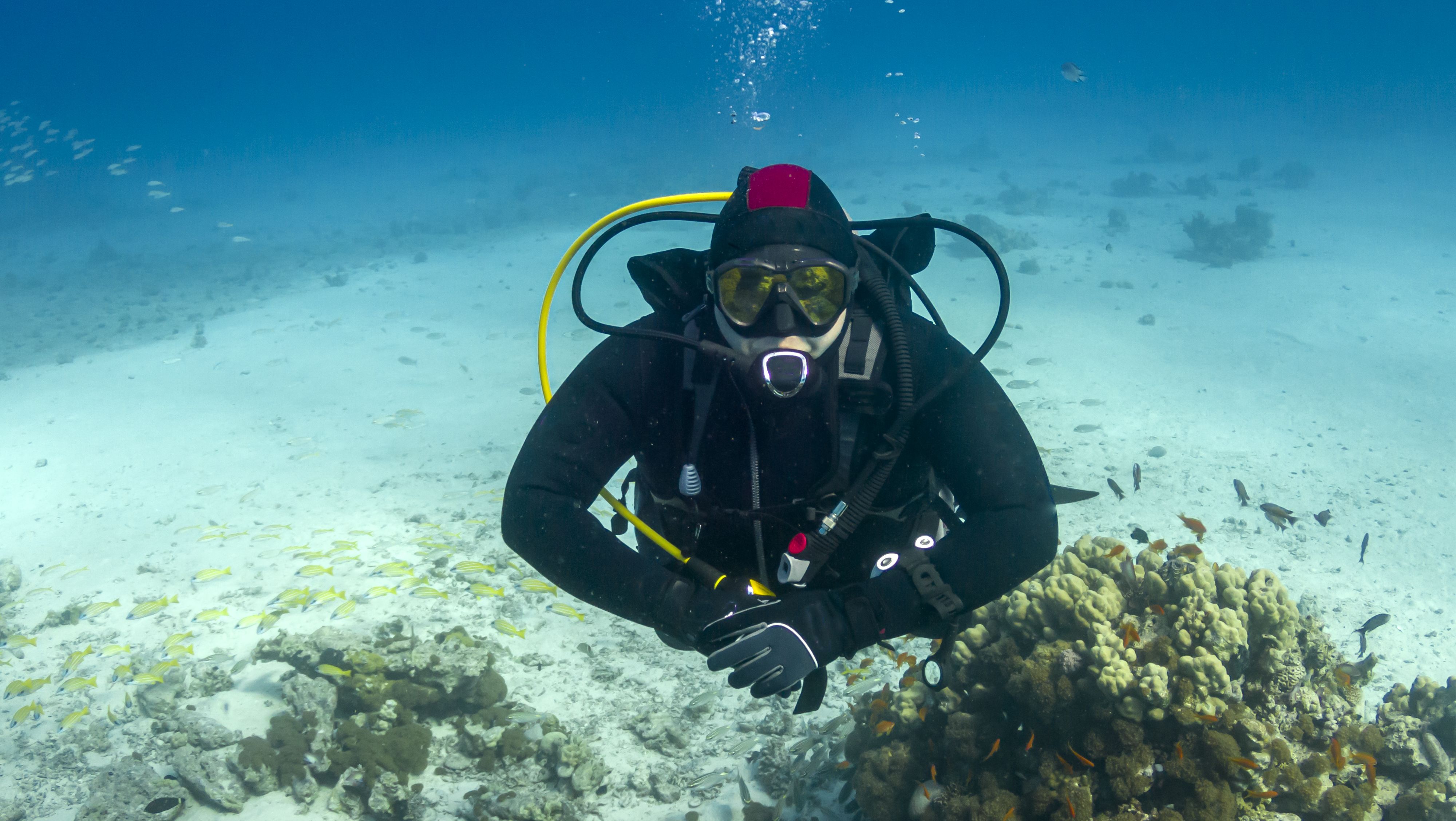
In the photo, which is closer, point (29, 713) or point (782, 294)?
point (782, 294)

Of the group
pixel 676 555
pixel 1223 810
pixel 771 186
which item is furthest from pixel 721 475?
pixel 1223 810

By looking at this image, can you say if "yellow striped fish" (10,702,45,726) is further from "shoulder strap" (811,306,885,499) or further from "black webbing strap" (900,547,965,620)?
"black webbing strap" (900,547,965,620)

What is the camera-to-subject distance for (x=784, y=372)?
213cm

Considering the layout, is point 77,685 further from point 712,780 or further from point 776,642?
point 776,642

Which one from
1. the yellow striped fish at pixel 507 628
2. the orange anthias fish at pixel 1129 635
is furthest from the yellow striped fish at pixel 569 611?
the orange anthias fish at pixel 1129 635

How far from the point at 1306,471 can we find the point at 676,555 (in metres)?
9.92

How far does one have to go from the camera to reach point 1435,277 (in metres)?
17.4

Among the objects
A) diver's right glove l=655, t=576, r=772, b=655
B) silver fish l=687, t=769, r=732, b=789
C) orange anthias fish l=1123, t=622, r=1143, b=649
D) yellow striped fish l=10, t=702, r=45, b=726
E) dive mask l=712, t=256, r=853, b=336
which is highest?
dive mask l=712, t=256, r=853, b=336

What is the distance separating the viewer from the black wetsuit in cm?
209

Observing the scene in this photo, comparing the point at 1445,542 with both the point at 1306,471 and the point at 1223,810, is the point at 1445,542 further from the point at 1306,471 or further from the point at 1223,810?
the point at 1223,810

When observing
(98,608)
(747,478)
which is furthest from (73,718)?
(747,478)

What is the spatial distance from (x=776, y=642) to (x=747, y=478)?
0.63 m

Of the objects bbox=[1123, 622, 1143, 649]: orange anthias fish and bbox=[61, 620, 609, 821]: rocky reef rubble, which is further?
bbox=[61, 620, 609, 821]: rocky reef rubble

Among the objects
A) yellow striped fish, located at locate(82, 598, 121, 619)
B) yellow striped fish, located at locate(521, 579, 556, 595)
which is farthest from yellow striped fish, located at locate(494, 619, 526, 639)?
yellow striped fish, located at locate(82, 598, 121, 619)
